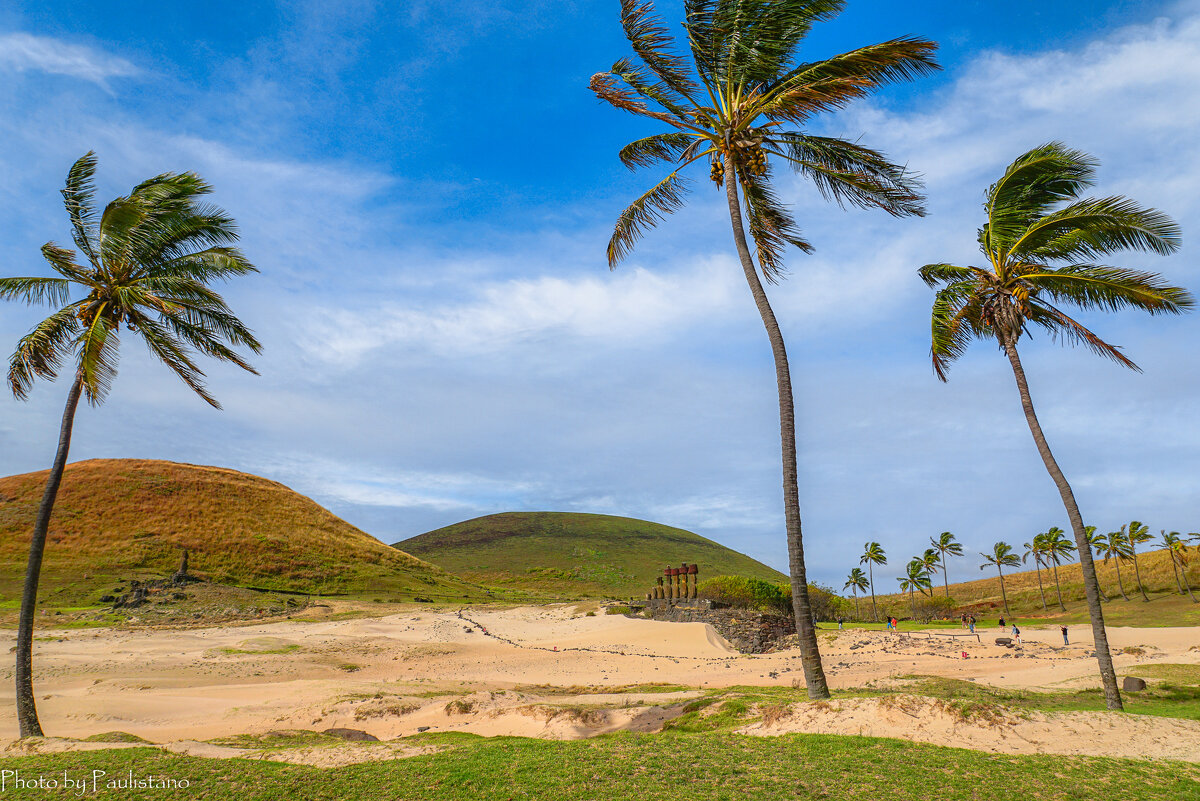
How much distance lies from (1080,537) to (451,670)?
26.8 meters

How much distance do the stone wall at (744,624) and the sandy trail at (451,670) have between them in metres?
1.12

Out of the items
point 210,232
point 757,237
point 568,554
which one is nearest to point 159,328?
point 210,232

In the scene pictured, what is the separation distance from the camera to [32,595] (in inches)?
526

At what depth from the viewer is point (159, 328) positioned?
1476cm

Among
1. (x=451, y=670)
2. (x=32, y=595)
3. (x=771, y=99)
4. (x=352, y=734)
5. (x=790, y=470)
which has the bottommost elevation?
(x=451, y=670)

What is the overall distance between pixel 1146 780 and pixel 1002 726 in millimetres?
2570

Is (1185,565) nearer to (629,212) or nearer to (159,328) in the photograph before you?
(629,212)

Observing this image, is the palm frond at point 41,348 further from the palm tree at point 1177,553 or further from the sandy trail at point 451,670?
the palm tree at point 1177,553

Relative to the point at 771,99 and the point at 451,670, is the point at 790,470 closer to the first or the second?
the point at 771,99

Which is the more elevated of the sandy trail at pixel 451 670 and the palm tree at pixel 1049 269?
the palm tree at pixel 1049 269

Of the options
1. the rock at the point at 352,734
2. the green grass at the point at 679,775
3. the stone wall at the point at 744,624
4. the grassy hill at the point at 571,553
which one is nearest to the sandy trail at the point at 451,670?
the rock at the point at 352,734

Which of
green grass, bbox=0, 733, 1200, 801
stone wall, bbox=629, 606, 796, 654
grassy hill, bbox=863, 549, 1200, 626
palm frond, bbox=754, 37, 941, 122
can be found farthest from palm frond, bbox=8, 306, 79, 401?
grassy hill, bbox=863, 549, 1200, 626

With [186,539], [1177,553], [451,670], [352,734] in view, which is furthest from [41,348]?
[1177,553]

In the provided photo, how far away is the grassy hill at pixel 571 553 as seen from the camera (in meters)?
102
